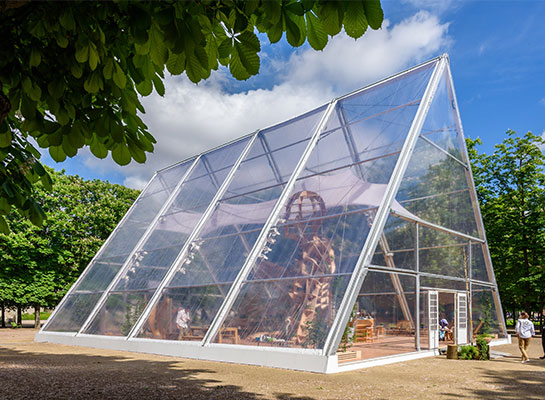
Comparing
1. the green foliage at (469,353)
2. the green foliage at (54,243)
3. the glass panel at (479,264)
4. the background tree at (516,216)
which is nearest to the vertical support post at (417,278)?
the green foliage at (469,353)

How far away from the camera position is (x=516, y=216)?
2653cm

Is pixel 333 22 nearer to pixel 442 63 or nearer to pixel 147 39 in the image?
pixel 147 39

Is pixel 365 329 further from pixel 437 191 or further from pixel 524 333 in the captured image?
pixel 437 191

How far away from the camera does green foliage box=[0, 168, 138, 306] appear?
30.0 metres

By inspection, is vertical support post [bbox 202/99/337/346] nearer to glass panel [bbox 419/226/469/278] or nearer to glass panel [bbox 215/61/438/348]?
glass panel [bbox 215/61/438/348]

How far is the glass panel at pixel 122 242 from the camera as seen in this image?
16.6 metres

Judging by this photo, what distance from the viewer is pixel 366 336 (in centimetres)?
1348

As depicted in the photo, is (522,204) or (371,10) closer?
(371,10)

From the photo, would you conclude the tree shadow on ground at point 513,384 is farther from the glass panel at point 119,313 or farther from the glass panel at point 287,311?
the glass panel at point 119,313

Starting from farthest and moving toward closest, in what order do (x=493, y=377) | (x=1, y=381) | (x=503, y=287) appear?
(x=503, y=287) → (x=493, y=377) → (x=1, y=381)

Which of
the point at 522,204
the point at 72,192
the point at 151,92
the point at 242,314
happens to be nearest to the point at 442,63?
the point at 242,314

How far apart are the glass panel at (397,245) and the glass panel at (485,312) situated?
14.0 feet

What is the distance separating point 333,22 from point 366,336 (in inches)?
490

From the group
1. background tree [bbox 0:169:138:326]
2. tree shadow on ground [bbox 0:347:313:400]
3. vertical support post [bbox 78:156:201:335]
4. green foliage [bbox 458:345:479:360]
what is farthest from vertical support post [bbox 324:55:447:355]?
background tree [bbox 0:169:138:326]
